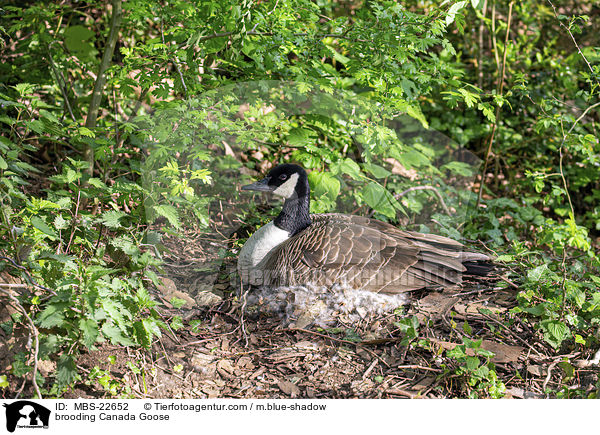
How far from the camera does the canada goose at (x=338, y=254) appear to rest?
392 cm

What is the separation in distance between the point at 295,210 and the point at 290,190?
181mm

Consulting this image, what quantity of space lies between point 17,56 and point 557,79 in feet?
21.2

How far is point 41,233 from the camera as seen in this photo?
3.01m

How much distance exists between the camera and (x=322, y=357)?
3.40 metres

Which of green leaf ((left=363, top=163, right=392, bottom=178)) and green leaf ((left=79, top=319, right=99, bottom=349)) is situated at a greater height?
green leaf ((left=363, top=163, right=392, bottom=178))

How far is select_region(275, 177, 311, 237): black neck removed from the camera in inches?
165

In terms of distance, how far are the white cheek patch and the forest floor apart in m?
0.90

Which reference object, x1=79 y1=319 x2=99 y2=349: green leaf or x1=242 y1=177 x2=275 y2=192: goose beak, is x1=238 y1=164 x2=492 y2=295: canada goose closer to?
x1=242 y1=177 x2=275 y2=192: goose beak

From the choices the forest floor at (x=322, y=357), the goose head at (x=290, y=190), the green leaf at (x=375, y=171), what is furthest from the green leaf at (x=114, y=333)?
the green leaf at (x=375, y=171)

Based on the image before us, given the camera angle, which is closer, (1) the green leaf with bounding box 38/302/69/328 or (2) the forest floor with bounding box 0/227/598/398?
(1) the green leaf with bounding box 38/302/69/328

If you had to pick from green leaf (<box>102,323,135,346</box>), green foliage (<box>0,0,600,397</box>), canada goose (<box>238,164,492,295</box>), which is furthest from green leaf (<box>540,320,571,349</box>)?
green leaf (<box>102,323,135,346</box>)

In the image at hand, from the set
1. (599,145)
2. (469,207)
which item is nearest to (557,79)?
(599,145)
